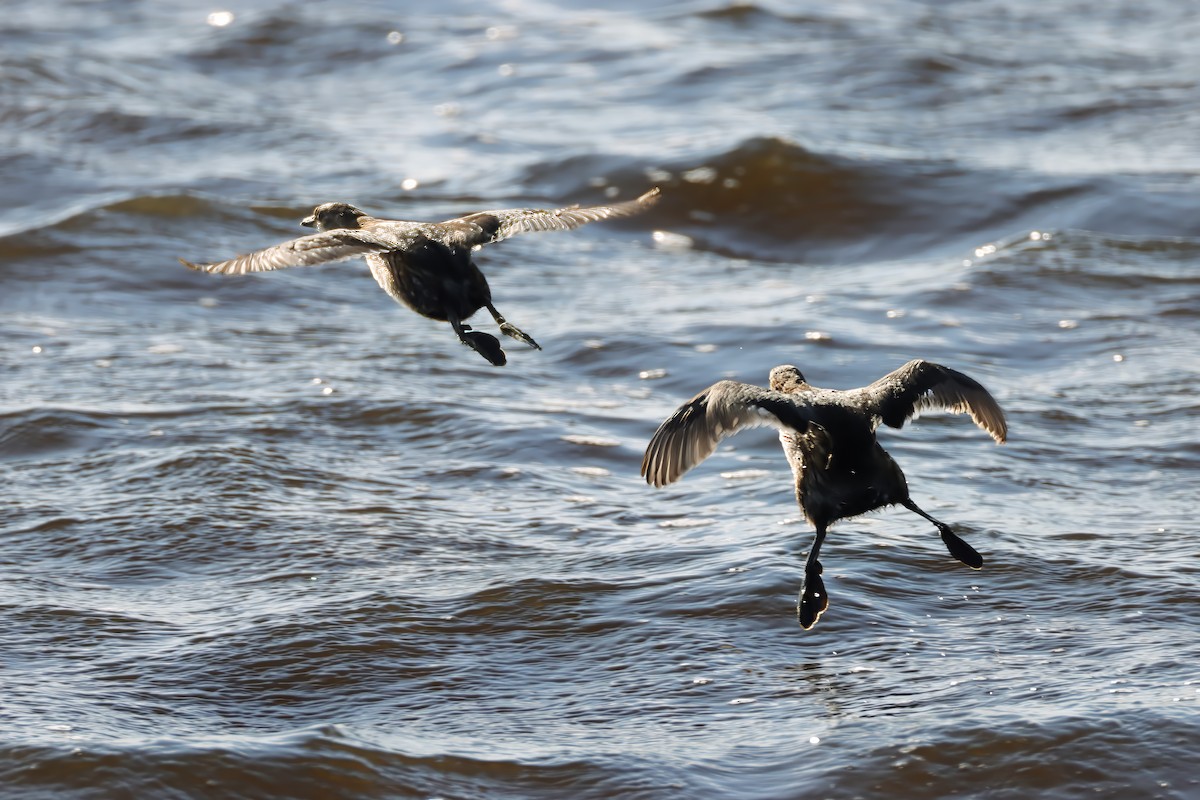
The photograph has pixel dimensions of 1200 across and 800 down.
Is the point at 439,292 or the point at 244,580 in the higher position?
the point at 439,292

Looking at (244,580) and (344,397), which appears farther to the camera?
(344,397)

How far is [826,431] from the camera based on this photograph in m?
4.83

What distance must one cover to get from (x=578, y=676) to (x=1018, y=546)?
1862 mm

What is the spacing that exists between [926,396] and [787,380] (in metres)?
0.54

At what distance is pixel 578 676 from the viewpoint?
526 centimetres

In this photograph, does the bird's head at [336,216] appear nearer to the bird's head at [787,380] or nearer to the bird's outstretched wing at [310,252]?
the bird's outstretched wing at [310,252]

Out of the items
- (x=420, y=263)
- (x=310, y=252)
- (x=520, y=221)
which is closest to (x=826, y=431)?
(x=420, y=263)

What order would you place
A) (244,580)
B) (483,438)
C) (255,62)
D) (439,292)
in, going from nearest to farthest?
(439,292)
(244,580)
(483,438)
(255,62)

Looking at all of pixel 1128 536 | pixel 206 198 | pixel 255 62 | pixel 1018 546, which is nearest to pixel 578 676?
pixel 1018 546

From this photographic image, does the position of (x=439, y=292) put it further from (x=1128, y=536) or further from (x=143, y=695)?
(x=1128, y=536)

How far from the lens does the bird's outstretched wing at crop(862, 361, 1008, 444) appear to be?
16.3 ft

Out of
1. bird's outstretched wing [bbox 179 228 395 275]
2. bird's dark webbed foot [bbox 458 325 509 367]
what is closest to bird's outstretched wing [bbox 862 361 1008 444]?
bird's dark webbed foot [bbox 458 325 509 367]

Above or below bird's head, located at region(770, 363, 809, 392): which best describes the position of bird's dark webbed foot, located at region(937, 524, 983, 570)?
below

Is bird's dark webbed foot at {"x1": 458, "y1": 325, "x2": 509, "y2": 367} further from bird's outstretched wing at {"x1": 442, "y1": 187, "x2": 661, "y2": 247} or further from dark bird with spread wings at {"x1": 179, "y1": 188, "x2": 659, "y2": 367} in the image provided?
bird's outstretched wing at {"x1": 442, "y1": 187, "x2": 661, "y2": 247}
